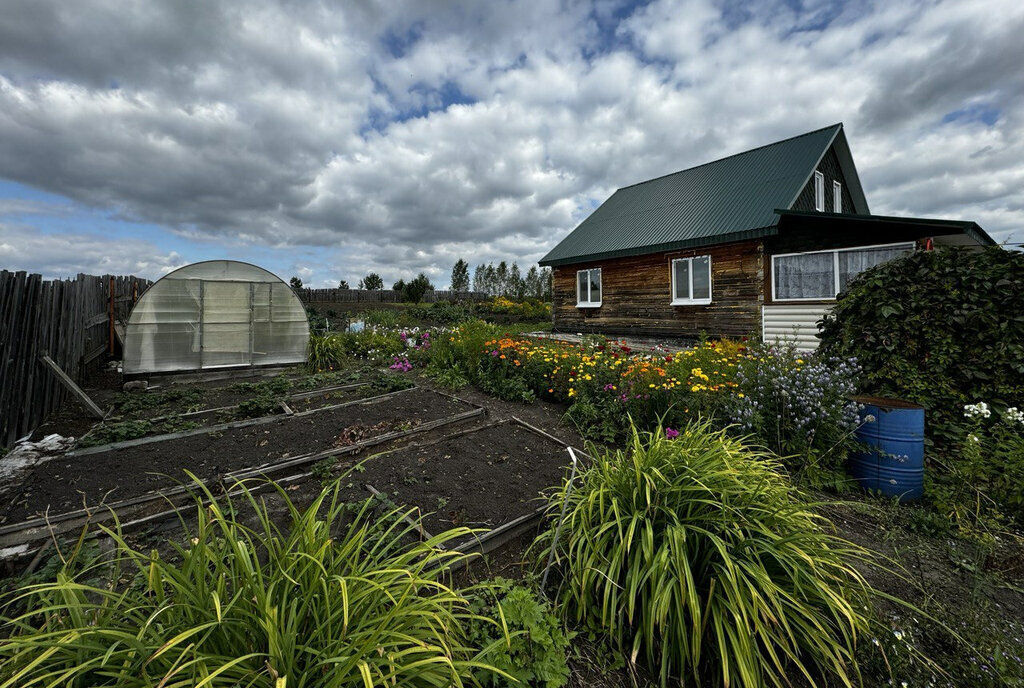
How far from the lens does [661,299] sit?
11734mm

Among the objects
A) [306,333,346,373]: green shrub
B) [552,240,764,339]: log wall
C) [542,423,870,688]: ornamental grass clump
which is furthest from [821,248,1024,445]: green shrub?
[306,333,346,373]: green shrub

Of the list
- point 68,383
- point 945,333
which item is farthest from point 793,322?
point 68,383

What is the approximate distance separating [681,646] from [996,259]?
15.5ft

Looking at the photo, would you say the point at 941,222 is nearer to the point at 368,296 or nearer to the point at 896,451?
the point at 896,451

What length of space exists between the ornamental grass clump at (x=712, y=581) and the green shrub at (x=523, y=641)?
20 cm

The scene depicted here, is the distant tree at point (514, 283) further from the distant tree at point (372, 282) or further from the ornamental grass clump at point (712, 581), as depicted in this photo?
the ornamental grass clump at point (712, 581)

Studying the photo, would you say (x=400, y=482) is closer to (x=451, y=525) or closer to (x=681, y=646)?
(x=451, y=525)

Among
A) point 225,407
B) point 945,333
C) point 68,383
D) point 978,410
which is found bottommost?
point 225,407

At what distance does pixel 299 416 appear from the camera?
5055 millimetres

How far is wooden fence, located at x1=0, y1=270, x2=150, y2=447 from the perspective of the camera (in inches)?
173

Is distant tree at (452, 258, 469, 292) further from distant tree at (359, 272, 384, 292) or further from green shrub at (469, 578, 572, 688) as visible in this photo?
green shrub at (469, 578, 572, 688)

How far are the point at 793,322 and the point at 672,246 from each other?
353 centimetres

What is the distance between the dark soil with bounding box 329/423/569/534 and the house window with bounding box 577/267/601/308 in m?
9.83

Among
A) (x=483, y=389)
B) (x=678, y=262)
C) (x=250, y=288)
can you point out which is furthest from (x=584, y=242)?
(x=250, y=288)
